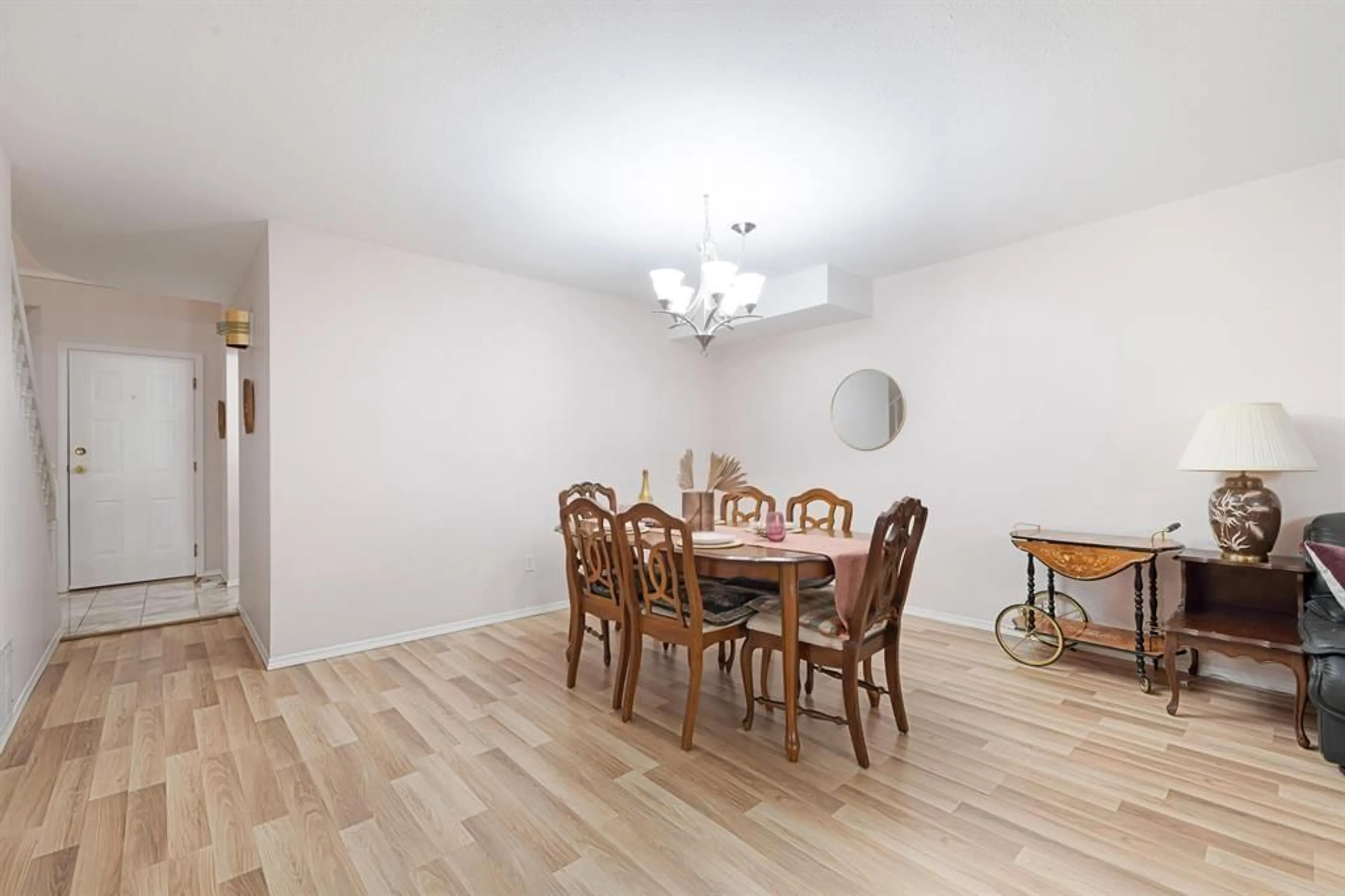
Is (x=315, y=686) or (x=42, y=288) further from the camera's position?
(x=42, y=288)

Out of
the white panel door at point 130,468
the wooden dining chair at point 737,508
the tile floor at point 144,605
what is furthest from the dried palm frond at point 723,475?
the white panel door at point 130,468

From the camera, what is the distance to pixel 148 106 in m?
2.15

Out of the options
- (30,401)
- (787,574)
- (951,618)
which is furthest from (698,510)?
(30,401)

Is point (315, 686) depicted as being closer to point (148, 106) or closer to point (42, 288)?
point (148, 106)

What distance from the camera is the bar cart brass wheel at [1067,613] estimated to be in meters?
3.18

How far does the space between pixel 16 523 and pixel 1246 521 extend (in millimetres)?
5555

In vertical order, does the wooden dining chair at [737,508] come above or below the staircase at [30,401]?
below

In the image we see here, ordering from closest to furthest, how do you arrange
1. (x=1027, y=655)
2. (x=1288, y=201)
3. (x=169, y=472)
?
(x=1288, y=201) → (x=1027, y=655) → (x=169, y=472)

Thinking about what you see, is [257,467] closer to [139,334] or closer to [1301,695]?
[139,334]

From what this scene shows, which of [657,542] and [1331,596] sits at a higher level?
[657,542]

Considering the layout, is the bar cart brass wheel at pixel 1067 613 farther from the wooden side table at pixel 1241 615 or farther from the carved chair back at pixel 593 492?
the carved chair back at pixel 593 492

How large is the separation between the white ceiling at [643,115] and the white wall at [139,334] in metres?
1.96

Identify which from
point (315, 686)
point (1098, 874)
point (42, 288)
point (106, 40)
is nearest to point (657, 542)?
point (1098, 874)

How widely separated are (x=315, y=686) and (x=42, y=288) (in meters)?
4.59
